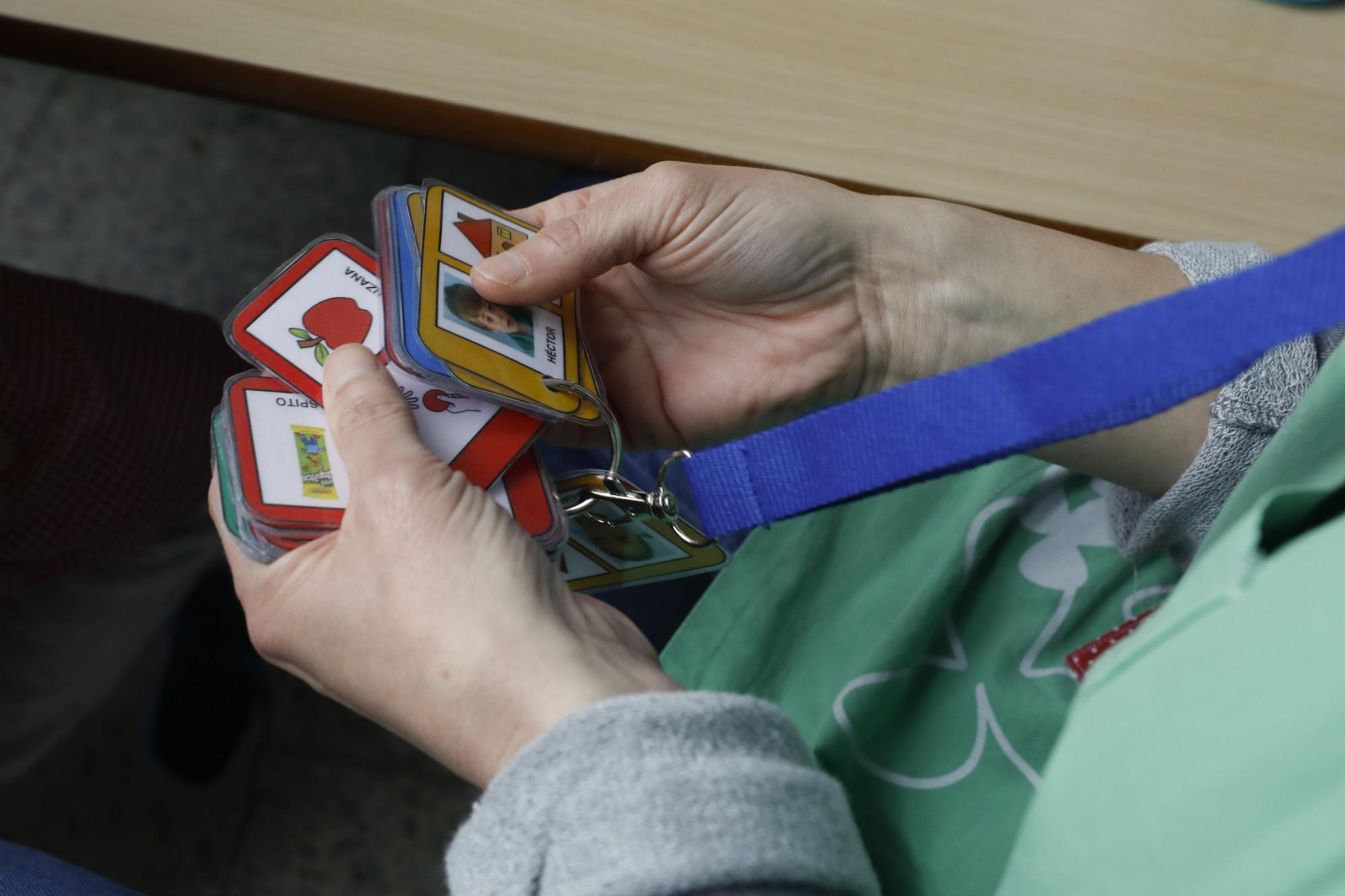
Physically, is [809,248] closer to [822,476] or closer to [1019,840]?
[822,476]

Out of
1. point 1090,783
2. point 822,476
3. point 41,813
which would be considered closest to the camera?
point 1090,783

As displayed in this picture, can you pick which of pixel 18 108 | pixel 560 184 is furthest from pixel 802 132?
pixel 18 108

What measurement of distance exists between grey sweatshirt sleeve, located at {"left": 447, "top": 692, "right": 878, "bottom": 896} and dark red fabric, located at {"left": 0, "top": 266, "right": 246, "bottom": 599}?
23.7 inches

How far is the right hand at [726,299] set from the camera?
2.24 ft

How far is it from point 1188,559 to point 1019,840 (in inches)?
14.2

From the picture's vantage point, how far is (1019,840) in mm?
400

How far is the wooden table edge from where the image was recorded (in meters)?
0.74

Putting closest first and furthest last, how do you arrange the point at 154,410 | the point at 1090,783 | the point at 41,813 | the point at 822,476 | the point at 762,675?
the point at 1090,783 < the point at 822,476 < the point at 762,675 < the point at 154,410 < the point at 41,813

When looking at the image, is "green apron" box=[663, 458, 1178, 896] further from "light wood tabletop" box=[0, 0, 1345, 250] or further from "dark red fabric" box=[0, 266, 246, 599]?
"dark red fabric" box=[0, 266, 246, 599]

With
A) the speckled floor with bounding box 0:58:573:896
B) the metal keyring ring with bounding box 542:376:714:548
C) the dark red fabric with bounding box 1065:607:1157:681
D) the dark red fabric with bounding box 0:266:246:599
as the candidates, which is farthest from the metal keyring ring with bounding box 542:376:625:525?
the speckled floor with bounding box 0:58:573:896

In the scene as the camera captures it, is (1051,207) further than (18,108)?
No

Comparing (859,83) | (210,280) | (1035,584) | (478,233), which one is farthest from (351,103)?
(210,280)

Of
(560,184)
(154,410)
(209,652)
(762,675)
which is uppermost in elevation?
(560,184)

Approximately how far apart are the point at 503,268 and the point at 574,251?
0.17 feet
